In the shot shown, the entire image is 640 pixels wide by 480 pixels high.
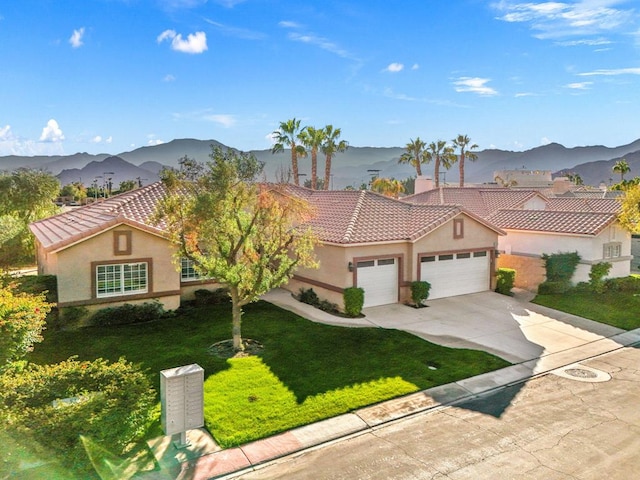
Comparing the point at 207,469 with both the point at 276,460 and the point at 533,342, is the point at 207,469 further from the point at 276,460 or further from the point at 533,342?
the point at 533,342

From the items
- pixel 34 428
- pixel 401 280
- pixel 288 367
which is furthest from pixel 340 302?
pixel 34 428

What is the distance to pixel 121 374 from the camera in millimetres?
9156

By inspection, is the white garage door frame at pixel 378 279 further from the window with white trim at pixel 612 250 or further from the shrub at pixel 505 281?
the window with white trim at pixel 612 250

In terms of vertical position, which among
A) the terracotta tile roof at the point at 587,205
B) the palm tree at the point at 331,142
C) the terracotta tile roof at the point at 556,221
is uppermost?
the palm tree at the point at 331,142

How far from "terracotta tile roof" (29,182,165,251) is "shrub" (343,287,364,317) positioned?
7.42 m

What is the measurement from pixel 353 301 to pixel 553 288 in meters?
10.5

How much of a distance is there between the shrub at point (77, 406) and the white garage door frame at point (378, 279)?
37.4ft

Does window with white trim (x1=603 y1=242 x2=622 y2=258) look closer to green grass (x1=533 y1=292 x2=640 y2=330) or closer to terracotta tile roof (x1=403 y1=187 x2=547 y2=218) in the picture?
green grass (x1=533 y1=292 x2=640 y2=330)

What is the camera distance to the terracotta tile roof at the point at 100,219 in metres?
16.5

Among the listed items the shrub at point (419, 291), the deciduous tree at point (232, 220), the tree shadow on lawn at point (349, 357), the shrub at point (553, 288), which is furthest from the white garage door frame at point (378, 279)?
the shrub at point (553, 288)

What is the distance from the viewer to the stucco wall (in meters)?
16.3

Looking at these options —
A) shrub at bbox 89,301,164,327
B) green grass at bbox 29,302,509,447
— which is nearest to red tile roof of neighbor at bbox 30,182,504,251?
shrub at bbox 89,301,164,327

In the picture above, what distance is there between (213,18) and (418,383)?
1861 cm

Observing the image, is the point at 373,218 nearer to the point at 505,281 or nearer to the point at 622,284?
the point at 505,281
